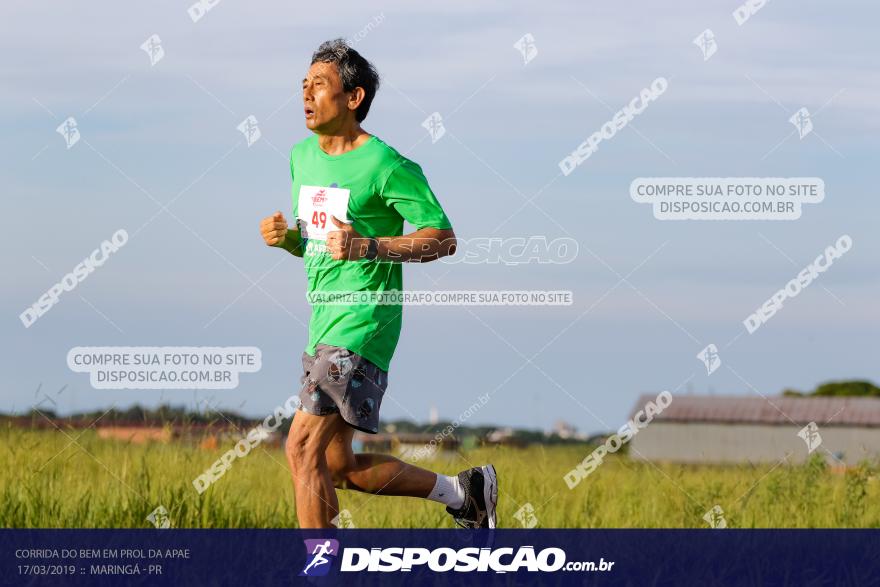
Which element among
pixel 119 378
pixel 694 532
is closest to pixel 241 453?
pixel 119 378

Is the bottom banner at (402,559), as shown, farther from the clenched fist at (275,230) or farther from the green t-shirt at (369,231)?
the clenched fist at (275,230)

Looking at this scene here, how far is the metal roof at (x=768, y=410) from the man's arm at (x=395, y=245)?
22995 millimetres

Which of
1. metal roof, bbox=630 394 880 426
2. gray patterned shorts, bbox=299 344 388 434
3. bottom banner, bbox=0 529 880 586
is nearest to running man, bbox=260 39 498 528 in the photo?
gray patterned shorts, bbox=299 344 388 434

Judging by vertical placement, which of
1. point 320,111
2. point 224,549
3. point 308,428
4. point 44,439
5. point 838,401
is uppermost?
point 838,401

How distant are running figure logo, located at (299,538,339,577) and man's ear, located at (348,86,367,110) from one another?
6.90 ft

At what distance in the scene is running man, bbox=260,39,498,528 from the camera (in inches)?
245

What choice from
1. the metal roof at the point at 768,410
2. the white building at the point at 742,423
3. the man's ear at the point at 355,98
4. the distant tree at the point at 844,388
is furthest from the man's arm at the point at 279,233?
the distant tree at the point at 844,388

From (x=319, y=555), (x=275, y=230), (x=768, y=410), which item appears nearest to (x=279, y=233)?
(x=275, y=230)

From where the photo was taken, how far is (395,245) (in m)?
6.21

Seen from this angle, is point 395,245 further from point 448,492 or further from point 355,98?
point 448,492

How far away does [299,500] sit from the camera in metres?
6.35

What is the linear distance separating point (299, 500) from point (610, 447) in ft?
7.15

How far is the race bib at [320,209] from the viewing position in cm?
634

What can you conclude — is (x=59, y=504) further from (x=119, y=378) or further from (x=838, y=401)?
(x=838, y=401)
